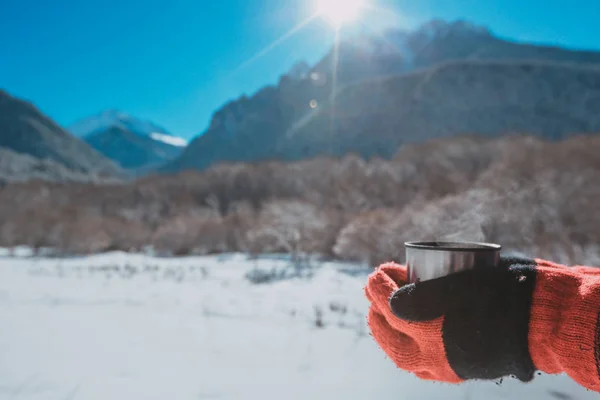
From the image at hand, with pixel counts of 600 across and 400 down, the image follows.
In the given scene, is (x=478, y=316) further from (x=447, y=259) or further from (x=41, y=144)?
(x=41, y=144)

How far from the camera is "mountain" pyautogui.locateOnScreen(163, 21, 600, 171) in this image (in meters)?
100

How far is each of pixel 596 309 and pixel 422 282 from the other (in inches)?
17.2

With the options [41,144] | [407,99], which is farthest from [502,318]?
[41,144]

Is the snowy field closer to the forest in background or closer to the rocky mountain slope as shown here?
the forest in background

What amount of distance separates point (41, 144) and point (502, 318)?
12789 cm

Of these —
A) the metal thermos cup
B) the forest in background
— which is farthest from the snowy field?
the metal thermos cup

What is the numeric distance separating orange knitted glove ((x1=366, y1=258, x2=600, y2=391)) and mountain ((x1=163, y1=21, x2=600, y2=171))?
321ft

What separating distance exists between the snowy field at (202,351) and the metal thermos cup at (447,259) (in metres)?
3.08

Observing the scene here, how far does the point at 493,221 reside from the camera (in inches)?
492

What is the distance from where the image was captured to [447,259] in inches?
42.6

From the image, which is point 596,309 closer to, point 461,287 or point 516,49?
point 461,287

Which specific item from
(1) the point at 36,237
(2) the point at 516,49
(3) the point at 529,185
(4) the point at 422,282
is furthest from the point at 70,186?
(2) the point at 516,49

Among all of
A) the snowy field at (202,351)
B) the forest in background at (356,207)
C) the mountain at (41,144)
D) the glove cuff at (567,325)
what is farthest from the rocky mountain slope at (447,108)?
the glove cuff at (567,325)

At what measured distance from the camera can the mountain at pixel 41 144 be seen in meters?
100
